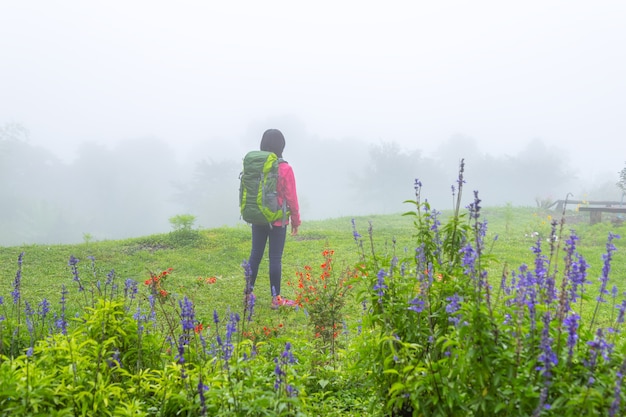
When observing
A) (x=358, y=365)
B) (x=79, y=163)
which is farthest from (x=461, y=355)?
(x=79, y=163)

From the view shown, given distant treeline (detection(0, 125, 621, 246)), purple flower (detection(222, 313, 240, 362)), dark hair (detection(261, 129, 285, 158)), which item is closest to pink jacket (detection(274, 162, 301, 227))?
dark hair (detection(261, 129, 285, 158))

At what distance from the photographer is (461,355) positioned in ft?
8.30

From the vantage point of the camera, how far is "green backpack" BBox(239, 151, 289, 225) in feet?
25.2

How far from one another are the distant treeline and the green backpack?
6337cm

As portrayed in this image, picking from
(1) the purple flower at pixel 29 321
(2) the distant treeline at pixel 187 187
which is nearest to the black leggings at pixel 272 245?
(1) the purple flower at pixel 29 321

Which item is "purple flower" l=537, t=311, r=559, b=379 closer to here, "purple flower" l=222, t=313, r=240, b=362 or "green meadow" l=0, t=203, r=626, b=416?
"green meadow" l=0, t=203, r=626, b=416

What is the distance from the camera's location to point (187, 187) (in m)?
84.9

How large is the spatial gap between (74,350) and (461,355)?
8.41ft

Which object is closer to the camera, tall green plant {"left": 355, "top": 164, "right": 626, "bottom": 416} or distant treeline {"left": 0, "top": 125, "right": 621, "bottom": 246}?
tall green plant {"left": 355, "top": 164, "right": 626, "bottom": 416}

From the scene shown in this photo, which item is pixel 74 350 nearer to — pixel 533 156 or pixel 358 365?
pixel 358 365

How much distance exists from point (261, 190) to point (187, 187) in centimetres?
8033

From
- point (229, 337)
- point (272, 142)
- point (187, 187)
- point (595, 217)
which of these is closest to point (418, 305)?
point (229, 337)

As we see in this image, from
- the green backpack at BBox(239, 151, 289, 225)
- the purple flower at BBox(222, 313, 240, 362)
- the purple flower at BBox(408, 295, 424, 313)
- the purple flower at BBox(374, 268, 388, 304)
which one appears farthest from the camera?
the green backpack at BBox(239, 151, 289, 225)

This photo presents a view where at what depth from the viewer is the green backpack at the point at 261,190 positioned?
7.68m
